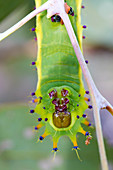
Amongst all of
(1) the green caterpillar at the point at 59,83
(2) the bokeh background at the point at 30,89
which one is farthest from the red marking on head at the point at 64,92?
(2) the bokeh background at the point at 30,89

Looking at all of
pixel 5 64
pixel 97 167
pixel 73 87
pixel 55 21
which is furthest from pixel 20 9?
pixel 97 167

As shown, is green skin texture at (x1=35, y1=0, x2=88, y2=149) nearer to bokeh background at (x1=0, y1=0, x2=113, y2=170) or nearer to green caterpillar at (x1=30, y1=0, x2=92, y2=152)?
green caterpillar at (x1=30, y1=0, x2=92, y2=152)

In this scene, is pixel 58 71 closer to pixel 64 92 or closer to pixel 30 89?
pixel 64 92

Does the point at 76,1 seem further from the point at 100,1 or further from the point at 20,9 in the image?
the point at 100,1

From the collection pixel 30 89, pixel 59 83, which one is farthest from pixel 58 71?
pixel 30 89

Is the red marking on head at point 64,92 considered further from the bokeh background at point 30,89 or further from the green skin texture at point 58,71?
the bokeh background at point 30,89

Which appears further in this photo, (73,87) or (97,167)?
(97,167)

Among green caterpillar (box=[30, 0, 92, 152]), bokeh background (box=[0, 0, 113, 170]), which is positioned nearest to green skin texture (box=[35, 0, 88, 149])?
green caterpillar (box=[30, 0, 92, 152])
